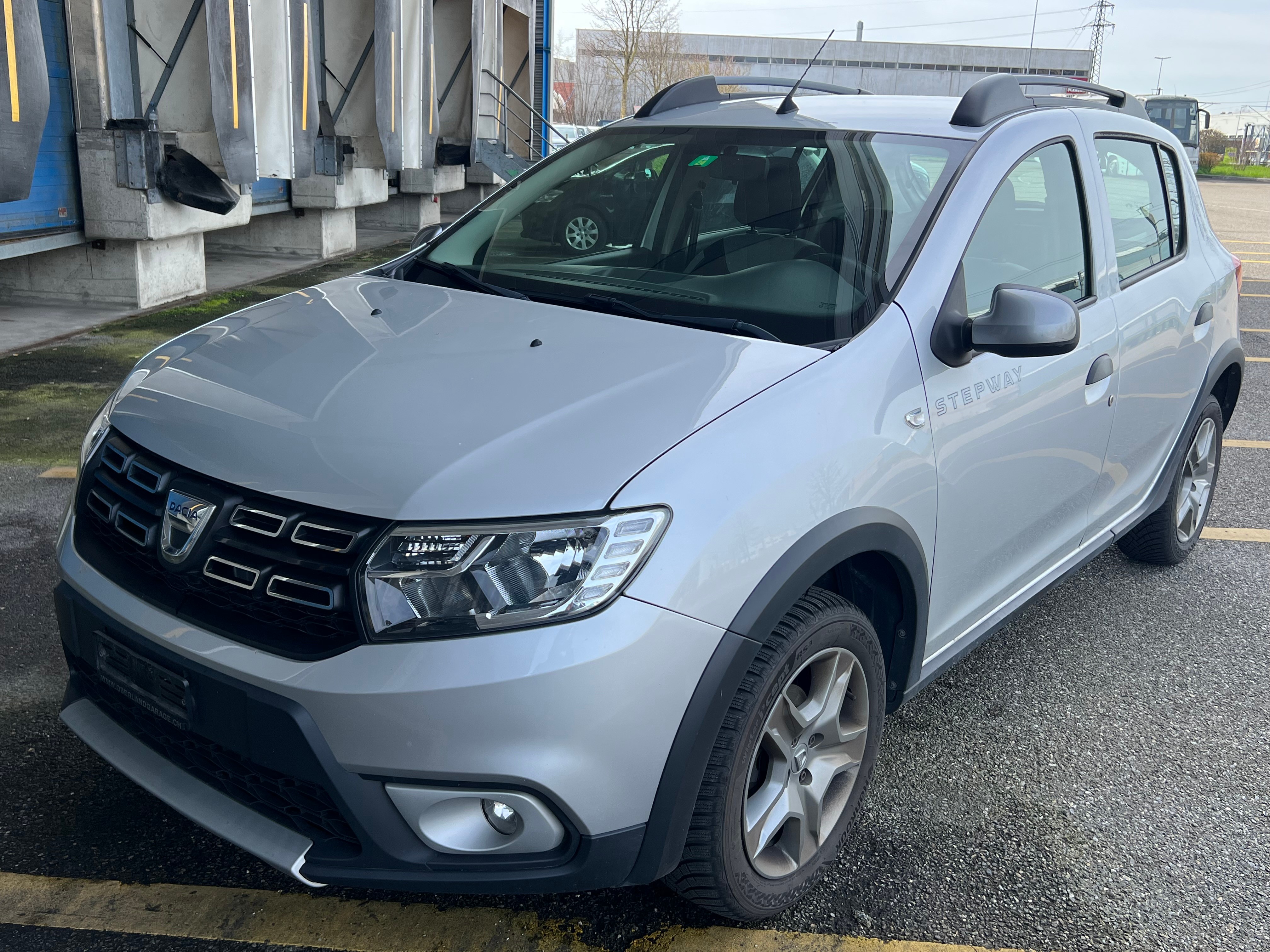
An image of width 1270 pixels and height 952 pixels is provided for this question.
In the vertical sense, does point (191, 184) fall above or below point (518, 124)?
below

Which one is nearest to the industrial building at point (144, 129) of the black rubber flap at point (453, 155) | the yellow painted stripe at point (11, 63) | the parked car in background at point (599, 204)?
the yellow painted stripe at point (11, 63)

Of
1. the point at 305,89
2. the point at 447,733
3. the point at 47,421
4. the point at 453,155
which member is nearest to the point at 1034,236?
the point at 447,733

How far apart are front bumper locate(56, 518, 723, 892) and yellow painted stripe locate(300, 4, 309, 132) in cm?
873

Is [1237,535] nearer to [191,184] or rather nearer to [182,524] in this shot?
[182,524]

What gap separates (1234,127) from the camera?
11956 cm

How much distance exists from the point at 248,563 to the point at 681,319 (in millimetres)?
1177

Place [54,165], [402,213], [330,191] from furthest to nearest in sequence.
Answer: [402,213], [330,191], [54,165]

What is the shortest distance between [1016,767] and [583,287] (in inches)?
71.4

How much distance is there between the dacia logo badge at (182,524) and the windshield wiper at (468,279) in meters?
1.08

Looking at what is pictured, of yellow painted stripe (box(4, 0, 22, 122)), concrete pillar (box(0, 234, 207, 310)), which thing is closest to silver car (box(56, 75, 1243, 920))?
yellow painted stripe (box(4, 0, 22, 122))

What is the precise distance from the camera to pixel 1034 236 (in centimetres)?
298

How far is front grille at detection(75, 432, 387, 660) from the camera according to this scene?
1.88 metres

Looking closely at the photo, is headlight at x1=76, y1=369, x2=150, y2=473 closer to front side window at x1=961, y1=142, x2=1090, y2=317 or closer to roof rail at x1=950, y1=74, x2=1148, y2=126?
front side window at x1=961, y1=142, x2=1090, y2=317

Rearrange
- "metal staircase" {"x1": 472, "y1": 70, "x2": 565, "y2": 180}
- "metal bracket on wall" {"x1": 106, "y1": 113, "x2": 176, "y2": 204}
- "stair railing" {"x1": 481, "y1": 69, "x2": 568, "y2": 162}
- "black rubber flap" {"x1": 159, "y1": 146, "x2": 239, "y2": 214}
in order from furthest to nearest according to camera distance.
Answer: "stair railing" {"x1": 481, "y1": 69, "x2": 568, "y2": 162} → "metal staircase" {"x1": 472, "y1": 70, "x2": 565, "y2": 180} → "black rubber flap" {"x1": 159, "y1": 146, "x2": 239, "y2": 214} → "metal bracket on wall" {"x1": 106, "y1": 113, "x2": 176, "y2": 204}
